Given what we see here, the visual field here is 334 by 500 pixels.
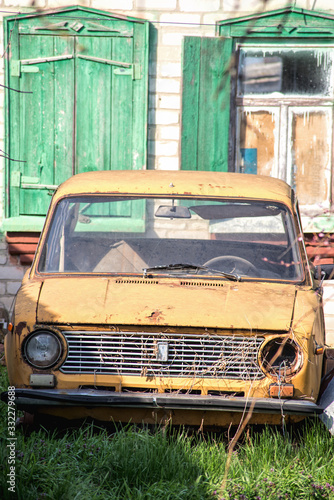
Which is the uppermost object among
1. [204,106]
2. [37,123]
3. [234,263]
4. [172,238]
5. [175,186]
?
[204,106]

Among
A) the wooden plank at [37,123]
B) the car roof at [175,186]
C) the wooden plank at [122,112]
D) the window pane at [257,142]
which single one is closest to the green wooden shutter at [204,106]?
the window pane at [257,142]

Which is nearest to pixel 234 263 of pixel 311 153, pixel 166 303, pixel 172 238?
pixel 172 238

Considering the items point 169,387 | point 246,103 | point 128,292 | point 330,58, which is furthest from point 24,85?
point 169,387

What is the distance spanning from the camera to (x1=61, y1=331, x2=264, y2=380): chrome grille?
10.9ft

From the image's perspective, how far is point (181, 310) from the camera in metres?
3.38

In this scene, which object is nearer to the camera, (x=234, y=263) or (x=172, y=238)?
(x=234, y=263)

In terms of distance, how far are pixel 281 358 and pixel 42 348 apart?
1294 mm

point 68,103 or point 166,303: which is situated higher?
point 68,103

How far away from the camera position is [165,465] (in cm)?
310

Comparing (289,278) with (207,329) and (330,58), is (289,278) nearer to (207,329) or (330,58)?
(207,329)

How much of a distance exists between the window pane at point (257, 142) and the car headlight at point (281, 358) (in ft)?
15.6

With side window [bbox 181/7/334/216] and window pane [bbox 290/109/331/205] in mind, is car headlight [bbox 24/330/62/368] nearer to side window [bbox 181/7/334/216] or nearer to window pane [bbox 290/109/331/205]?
side window [bbox 181/7/334/216]

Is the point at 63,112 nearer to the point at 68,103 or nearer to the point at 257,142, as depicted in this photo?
the point at 68,103

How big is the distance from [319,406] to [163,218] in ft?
5.93
